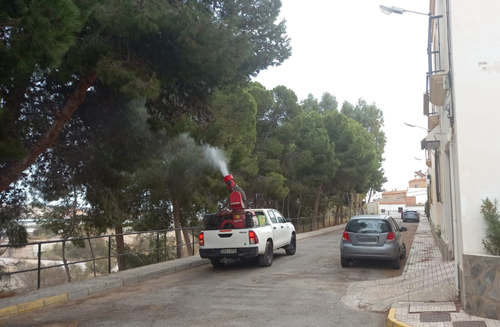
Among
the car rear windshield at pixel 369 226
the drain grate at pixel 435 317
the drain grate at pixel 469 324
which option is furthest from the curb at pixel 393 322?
the car rear windshield at pixel 369 226

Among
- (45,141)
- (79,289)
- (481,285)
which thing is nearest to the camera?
(481,285)

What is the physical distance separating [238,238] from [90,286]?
4157 mm

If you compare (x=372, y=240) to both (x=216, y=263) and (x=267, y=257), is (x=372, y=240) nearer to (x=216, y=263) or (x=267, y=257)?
(x=267, y=257)

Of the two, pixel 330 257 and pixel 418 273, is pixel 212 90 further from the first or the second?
pixel 330 257

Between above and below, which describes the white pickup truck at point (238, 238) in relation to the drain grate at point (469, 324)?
above

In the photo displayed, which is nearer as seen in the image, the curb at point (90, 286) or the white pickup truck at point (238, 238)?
the curb at point (90, 286)

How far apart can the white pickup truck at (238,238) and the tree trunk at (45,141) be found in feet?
17.5

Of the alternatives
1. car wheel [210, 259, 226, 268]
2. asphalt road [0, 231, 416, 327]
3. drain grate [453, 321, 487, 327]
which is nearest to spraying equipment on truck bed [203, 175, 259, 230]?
car wheel [210, 259, 226, 268]

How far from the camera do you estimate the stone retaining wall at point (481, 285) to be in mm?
5797

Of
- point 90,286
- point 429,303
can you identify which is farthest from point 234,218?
point 429,303

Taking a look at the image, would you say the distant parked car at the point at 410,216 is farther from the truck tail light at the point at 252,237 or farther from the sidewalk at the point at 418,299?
the truck tail light at the point at 252,237

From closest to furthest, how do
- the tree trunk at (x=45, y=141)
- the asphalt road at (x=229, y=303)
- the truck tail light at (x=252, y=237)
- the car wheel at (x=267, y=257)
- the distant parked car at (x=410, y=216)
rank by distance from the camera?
the asphalt road at (x=229, y=303)
the tree trunk at (x=45, y=141)
the truck tail light at (x=252, y=237)
the car wheel at (x=267, y=257)
the distant parked car at (x=410, y=216)

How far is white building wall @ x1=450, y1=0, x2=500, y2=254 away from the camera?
636 centimetres

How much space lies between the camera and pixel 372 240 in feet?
37.6
